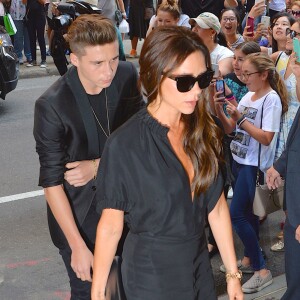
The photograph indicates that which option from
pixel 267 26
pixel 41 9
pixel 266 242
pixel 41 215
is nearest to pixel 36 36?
pixel 41 9

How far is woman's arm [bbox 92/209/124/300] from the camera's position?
9.31ft

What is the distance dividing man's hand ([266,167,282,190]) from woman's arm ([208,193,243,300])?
132 cm

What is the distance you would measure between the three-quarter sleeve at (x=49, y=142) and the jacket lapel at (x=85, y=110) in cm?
13

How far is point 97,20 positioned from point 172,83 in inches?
32.9

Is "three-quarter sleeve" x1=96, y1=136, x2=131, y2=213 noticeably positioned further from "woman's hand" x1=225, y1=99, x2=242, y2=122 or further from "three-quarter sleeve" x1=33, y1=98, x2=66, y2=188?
"woman's hand" x1=225, y1=99, x2=242, y2=122

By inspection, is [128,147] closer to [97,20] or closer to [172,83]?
[172,83]

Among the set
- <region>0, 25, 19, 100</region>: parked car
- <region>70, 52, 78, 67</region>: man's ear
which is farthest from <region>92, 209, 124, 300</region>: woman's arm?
<region>0, 25, 19, 100</region>: parked car

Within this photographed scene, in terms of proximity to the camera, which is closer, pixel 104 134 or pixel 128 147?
pixel 128 147

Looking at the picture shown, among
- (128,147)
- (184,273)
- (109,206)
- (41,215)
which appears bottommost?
(41,215)

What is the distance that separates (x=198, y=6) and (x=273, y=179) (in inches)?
227

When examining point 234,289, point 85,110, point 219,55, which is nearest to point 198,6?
point 219,55

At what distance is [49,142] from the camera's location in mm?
3320

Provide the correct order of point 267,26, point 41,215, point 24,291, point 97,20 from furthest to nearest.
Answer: point 267,26 → point 41,215 → point 24,291 → point 97,20

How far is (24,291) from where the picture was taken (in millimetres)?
4914
